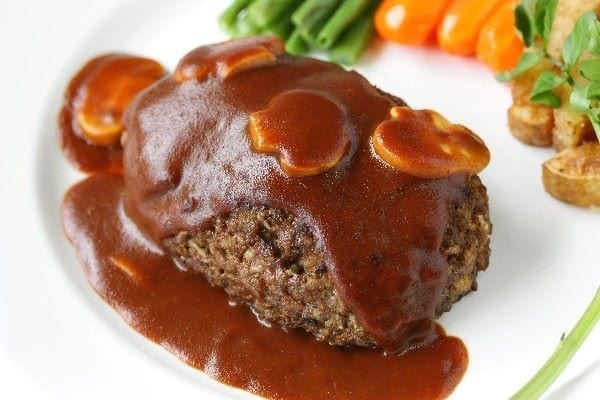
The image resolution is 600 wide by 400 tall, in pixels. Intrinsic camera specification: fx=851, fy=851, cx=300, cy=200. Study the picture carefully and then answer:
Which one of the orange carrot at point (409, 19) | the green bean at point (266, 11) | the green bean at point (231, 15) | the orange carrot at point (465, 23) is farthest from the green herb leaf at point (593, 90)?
the green bean at point (231, 15)

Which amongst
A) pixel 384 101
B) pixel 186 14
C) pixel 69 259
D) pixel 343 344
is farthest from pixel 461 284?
pixel 186 14

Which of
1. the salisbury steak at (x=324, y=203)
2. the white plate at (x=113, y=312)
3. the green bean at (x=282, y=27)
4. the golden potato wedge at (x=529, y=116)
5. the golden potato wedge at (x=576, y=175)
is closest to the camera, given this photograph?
the salisbury steak at (x=324, y=203)

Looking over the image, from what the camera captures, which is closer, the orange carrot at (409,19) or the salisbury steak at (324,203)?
the salisbury steak at (324,203)

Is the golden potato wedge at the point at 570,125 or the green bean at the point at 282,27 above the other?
the green bean at the point at 282,27

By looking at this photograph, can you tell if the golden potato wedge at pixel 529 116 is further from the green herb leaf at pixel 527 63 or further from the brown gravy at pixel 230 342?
the brown gravy at pixel 230 342

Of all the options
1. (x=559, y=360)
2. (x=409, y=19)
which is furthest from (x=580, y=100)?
(x=409, y=19)

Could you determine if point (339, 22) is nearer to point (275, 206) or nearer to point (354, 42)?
point (354, 42)

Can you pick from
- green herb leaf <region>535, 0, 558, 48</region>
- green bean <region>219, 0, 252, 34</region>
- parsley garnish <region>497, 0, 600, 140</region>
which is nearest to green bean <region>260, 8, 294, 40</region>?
green bean <region>219, 0, 252, 34</region>

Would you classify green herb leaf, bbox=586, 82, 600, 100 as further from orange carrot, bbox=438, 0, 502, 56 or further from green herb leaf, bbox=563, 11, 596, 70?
orange carrot, bbox=438, 0, 502, 56
